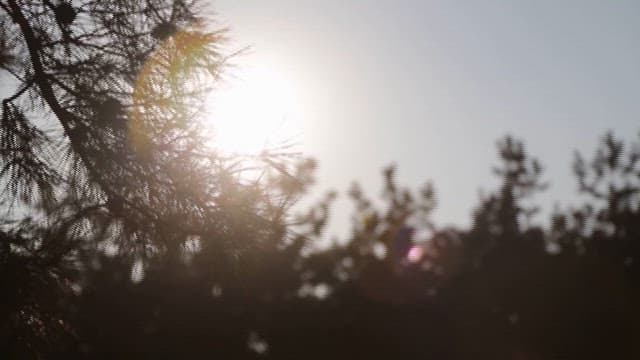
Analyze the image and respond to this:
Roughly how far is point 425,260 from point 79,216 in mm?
22346

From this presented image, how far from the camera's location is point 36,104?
4059 mm

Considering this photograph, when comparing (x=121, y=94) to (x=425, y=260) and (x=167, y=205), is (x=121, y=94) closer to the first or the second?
(x=167, y=205)

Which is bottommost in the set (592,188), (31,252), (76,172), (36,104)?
(31,252)

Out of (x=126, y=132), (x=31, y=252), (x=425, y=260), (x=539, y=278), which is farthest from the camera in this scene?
(x=425, y=260)

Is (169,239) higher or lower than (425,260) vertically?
lower

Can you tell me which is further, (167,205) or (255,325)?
(255,325)

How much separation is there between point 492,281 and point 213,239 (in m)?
20.6

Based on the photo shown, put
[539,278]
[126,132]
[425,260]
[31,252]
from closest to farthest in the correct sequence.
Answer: [31,252]
[126,132]
[539,278]
[425,260]

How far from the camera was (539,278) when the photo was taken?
22.5 m

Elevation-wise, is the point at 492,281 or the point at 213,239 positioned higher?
the point at 492,281

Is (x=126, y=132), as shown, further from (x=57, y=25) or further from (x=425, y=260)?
(x=425, y=260)

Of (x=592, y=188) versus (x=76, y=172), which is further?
(x=592, y=188)

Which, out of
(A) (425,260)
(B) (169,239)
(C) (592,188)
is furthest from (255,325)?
(B) (169,239)

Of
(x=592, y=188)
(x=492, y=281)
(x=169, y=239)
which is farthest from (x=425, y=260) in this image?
(x=169, y=239)
